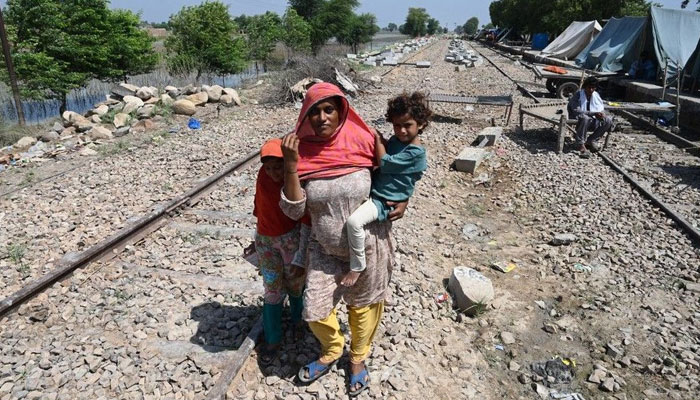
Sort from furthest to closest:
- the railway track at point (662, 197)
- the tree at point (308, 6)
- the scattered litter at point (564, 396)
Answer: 1. the tree at point (308, 6)
2. the railway track at point (662, 197)
3. the scattered litter at point (564, 396)

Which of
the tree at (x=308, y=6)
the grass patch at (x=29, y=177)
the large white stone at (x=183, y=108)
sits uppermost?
the tree at (x=308, y=6)

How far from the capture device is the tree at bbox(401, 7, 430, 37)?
116438 mm

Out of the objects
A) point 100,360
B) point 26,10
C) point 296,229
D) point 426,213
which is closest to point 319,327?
point 296,229

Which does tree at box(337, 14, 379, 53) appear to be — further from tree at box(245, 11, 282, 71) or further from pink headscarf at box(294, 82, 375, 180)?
pink headscarf at box(294, 82, 375, 180)

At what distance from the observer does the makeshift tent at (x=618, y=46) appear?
56.0 ft

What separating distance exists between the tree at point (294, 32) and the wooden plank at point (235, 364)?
28215 millimetres

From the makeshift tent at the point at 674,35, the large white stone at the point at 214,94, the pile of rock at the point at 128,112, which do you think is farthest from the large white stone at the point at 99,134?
the makeshift tent at the point at 674,35

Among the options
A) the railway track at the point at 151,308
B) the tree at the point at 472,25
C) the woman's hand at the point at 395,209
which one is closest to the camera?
the woman's hand at the point at 395,209

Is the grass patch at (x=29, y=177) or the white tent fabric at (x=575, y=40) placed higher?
the white tent fabric at (x=575, y=40)

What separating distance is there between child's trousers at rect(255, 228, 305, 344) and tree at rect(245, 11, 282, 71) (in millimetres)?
25669

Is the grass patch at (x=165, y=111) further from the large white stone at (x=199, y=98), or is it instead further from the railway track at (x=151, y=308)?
the railway track at (x=151, y=308)

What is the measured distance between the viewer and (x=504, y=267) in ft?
15.9

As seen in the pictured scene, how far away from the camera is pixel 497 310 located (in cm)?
414

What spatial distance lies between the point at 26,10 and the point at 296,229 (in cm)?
1509
